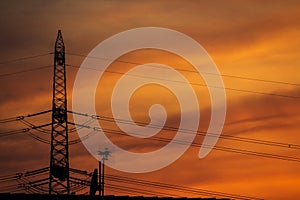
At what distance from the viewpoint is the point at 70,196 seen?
4894 inches

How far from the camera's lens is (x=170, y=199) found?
422ft

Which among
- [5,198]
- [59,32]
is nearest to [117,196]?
[5,198]

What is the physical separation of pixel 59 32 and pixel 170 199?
25.6 meters

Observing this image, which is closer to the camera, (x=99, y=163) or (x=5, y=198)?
(x=5, y=198)

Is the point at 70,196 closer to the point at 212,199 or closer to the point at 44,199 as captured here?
the point at 44,199

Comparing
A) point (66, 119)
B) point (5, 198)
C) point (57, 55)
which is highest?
point (57, 55)

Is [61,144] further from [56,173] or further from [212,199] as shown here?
[212,199]

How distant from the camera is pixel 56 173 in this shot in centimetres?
12500

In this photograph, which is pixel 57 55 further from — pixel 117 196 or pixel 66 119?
pixel 117 196

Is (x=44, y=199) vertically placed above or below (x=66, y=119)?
below

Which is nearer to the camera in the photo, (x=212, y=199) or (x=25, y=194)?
(x=25, y=194)

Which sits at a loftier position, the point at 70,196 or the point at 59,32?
the point at 59,32

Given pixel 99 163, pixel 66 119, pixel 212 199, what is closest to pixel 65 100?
pixel 66 119

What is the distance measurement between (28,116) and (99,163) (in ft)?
36.6
